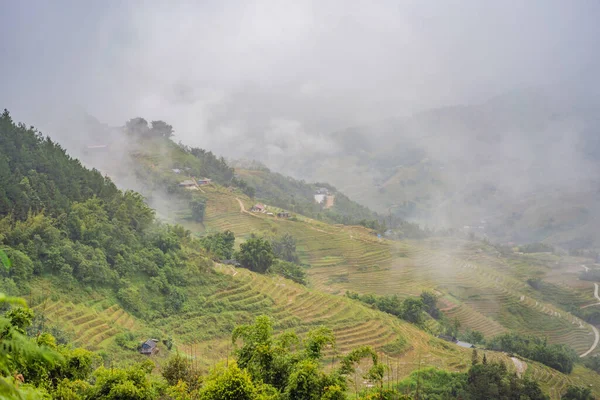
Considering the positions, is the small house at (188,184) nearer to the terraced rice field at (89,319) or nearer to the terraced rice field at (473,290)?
the terraced rice field at (473,290)

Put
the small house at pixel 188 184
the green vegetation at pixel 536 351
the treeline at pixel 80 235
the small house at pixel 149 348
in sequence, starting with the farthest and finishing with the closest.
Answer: the small house at pixel 188 184 → the green vegetation at pixel 536 351 → the treeline at pixel 80 235 → the small house at pixel 149 348

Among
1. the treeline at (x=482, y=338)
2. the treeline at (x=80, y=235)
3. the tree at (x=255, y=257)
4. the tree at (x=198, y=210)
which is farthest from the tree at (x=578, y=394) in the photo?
the tree at (x=198, y=210)

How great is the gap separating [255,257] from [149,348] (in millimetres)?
17222

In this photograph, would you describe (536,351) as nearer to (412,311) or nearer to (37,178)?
(412,311)

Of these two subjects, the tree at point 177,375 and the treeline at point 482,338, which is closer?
the tree at point 177,375

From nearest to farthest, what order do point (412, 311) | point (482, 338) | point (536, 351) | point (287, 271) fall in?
point (536, 351) → point (412, 311) → point (482, 338) → point (287, 271)

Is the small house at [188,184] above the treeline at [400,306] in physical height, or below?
above

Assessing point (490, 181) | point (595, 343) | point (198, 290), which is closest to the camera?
point (198, 290)

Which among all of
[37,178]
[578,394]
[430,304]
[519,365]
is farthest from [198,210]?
[578,394]

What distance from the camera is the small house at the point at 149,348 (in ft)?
66.8

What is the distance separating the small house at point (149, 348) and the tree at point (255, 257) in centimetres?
1655

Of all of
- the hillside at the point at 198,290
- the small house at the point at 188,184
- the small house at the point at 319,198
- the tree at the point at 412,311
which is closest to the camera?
the hillside at the point at 198,290

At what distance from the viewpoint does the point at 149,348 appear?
2053cm

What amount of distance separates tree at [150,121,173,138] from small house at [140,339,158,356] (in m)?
66.6
